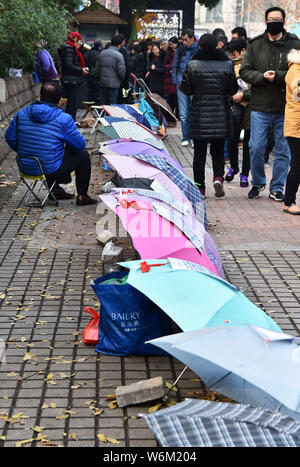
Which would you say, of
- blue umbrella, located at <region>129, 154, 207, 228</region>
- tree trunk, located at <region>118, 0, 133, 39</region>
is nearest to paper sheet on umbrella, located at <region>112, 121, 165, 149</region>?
blue umbrella, located at <region>129, 154, 207, 228</region>

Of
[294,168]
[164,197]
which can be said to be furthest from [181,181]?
[294,168]

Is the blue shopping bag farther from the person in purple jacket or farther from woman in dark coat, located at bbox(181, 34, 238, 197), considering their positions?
the person in purple jacket

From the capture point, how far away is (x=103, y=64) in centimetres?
1711

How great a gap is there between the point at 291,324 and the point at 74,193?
5.40 m

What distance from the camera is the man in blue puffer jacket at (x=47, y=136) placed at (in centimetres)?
930

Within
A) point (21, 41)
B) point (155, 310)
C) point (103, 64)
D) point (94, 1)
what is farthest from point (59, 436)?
point (94, 1)

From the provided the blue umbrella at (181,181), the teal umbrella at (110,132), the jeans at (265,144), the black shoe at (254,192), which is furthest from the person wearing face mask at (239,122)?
the blue umbrella at (181,181)

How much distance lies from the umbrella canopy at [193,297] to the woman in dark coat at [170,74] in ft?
51.7

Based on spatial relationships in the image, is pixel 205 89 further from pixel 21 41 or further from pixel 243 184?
pixel 21 41

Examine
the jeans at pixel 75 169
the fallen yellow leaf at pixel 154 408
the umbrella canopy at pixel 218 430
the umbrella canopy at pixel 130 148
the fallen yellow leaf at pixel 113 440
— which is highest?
the umbrella canopy at pixel 218 430

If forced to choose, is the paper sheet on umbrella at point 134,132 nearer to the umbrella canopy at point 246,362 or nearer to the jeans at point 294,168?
the jeans at point 294,168

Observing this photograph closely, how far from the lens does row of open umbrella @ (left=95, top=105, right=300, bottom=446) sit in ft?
12.7

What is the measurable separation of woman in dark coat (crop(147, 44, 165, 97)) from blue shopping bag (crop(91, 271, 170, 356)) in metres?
16.3
